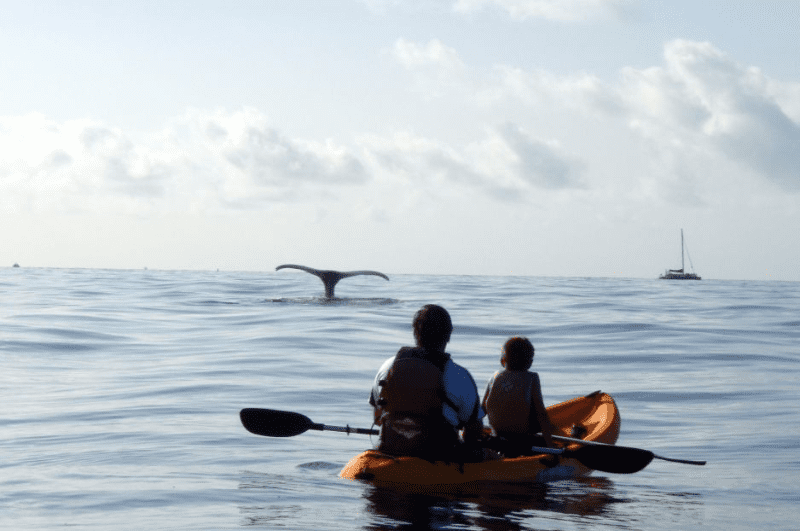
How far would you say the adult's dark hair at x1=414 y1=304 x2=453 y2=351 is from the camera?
9.79 metres

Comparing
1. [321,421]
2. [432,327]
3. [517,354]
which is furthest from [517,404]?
[321,421]

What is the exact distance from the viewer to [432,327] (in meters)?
9.82

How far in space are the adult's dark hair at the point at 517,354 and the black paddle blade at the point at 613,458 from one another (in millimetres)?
1115

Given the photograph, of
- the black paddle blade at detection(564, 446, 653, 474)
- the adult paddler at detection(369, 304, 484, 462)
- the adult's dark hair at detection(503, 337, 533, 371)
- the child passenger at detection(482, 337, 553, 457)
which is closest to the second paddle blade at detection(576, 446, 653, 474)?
the black paddle blade at detection(564, 446, 653, 474)

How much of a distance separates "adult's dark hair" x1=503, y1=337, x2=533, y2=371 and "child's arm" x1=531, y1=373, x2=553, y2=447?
7.8 inches

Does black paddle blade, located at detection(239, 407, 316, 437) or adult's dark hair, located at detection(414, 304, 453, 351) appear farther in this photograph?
black paddle blade, located at detection(239, 407, 316, 437)

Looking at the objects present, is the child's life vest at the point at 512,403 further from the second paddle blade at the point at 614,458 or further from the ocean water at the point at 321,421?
the ocean water at the point at 321,421

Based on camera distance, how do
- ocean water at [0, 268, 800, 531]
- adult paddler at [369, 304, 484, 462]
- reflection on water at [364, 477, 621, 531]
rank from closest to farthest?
reflection on water at [364, 477, 621, 531], ocean water at [0, 268, 800, 531], adult paddler at [369, 304, 484, 462]

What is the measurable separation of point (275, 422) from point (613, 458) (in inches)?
162

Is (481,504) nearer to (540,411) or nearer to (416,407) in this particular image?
(416,407)

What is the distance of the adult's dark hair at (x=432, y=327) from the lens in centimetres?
979

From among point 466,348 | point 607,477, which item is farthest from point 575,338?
point 607,477

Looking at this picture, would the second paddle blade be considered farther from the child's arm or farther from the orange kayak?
the child's arm

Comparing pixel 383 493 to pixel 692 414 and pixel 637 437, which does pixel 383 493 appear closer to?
pixel 637 437
